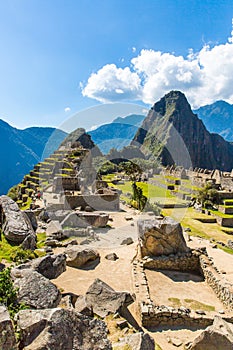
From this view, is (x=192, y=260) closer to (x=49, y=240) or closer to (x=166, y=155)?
(x=49, y=240)

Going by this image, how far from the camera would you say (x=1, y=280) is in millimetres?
6324

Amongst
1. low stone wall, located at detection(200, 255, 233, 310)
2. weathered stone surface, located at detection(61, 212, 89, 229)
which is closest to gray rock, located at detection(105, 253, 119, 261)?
low stone wall, located at detection(200, 255, 233, 310)

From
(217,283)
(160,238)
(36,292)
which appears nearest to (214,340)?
(36,292)

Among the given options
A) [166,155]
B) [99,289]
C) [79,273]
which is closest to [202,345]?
[99,289]

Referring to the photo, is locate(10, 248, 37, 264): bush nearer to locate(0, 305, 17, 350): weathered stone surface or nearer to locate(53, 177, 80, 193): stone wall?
locate(0, 305, 17, 350): weathered stone surface

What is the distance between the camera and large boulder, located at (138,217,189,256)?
47.9ft

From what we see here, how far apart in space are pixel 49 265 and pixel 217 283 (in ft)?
24.7

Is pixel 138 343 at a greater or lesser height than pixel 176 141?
lesser

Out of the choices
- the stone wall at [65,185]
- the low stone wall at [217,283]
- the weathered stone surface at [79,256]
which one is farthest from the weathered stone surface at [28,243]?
the stone wall at [65,185]

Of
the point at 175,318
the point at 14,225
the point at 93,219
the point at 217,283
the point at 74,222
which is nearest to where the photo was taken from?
the point at 175,318

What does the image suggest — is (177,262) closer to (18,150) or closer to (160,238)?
(160,238)

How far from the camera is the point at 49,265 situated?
33.0ft

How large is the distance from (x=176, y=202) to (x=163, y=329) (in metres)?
31.6

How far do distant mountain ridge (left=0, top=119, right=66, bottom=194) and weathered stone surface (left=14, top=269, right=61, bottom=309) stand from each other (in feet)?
263
